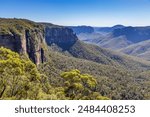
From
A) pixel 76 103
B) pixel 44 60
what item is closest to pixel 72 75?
pixel 76 103

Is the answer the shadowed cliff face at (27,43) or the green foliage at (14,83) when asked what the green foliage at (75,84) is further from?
the shadowed cliff face at (27,43)

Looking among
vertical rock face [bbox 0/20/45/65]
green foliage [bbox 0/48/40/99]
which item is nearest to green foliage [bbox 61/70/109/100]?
green foliage [bbox 0/48/40/99]

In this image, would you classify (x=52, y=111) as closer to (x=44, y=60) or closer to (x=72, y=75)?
(x=72, y=75)

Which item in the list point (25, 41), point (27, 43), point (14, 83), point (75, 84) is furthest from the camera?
point (27, 43)

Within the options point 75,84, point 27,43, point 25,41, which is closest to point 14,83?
point 75,84

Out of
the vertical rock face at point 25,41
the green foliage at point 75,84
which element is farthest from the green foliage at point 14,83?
the vertical rock face at point 25,41

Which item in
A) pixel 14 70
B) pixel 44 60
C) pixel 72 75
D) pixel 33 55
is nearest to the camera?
pixel 14 70

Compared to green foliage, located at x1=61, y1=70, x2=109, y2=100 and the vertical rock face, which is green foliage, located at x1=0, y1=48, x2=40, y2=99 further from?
the vertical rock face

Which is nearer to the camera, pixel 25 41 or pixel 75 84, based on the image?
pixel 75 84

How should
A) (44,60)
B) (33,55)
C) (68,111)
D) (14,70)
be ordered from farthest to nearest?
(44,60) < (33,55) < (14,70) < (68,111)

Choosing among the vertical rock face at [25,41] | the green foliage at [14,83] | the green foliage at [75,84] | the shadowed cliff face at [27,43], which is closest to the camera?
the green foliage at [14,83]

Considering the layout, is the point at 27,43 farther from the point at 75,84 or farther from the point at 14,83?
the point at 14,83
